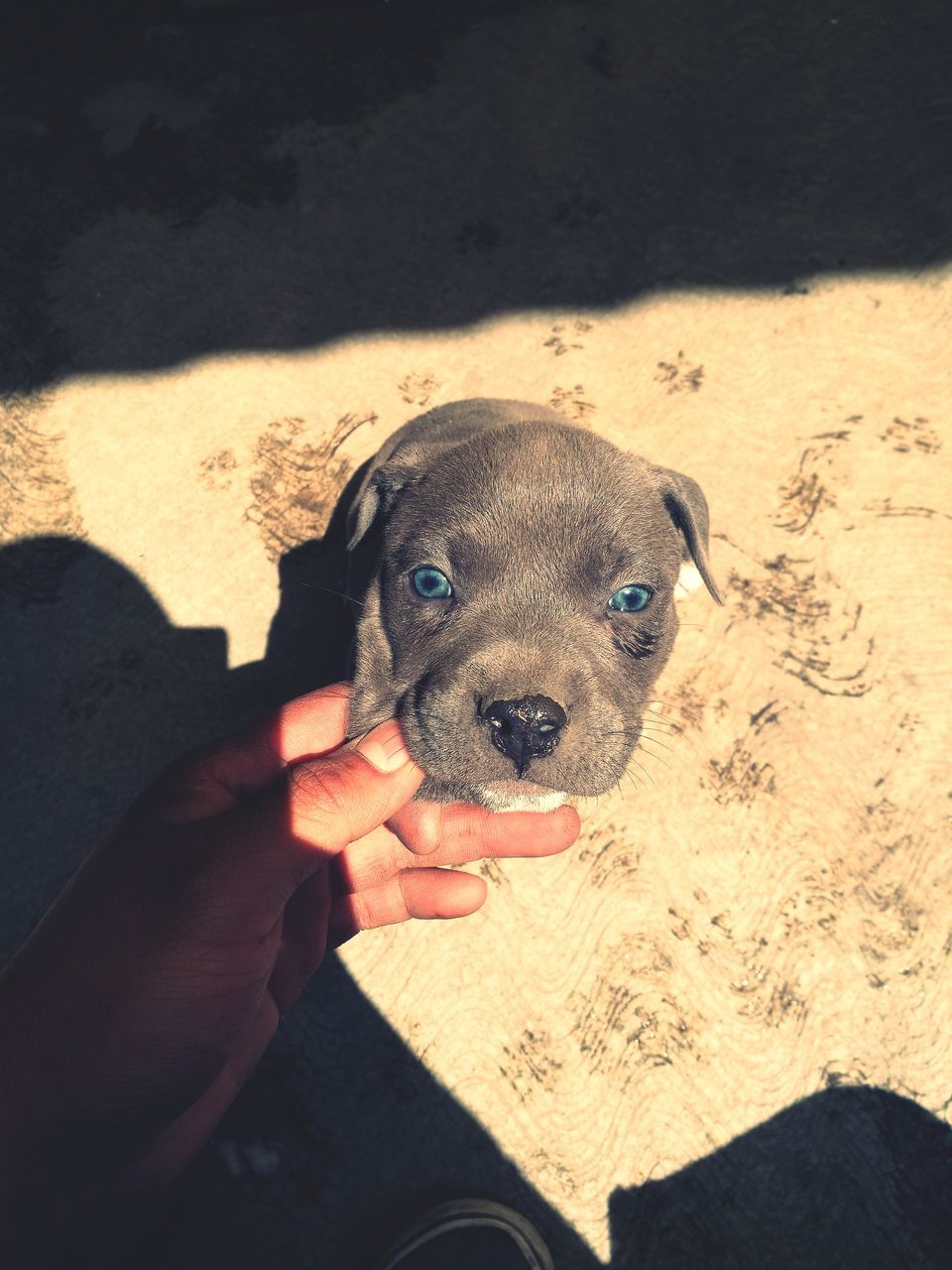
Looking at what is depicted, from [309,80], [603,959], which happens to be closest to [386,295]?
[309,80]

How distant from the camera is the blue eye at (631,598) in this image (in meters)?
2.70

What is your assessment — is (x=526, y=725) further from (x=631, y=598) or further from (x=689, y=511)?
(x=689, y=511)

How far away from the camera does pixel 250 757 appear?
105 inches

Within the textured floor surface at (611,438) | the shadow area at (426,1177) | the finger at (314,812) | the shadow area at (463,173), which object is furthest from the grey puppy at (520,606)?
the shadow area at (463,173)

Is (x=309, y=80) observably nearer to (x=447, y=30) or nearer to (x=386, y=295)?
(x=447, y=30)

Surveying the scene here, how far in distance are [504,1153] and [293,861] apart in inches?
87.9

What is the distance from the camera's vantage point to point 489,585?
2.60m

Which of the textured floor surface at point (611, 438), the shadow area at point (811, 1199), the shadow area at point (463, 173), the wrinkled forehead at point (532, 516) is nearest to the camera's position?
the wrinkled forehead at point (532, 516)

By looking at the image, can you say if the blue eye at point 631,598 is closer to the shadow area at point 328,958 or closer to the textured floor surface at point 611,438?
the textured floor surface at point 611,438

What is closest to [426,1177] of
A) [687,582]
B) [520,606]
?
[520,606]

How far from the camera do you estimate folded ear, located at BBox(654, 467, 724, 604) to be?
2953mm

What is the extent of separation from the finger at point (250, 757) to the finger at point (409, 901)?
0.74 meters

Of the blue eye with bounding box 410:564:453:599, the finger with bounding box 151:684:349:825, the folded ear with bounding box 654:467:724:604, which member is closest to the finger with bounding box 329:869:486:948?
the finger with bounding box 151:684:349:825

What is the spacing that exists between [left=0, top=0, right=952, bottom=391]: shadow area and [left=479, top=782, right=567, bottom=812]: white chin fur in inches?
110
